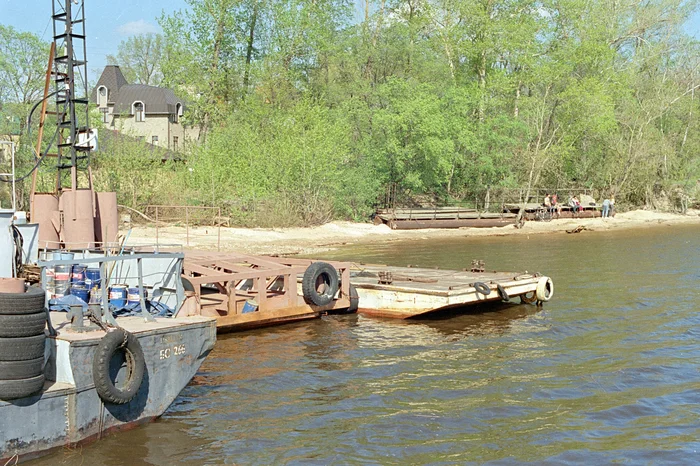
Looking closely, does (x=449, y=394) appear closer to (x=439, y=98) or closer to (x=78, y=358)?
(x=78, y=358)

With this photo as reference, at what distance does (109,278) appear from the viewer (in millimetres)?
11156

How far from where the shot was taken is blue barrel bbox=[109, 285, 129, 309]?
35.3 ft

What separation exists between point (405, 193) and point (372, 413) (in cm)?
4138

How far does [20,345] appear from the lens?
7.84 metres

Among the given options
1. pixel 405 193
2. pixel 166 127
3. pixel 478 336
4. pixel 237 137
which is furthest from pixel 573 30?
pixel 478 336

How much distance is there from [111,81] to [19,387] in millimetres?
72286

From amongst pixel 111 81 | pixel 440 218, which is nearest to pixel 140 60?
pixel 111 81

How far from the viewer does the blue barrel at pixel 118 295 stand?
10766 mm

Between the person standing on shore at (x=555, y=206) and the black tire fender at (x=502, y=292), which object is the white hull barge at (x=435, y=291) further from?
the person standing on shore at (x=555, y=206)

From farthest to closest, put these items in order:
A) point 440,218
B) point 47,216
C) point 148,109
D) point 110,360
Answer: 1. point 148,109
2. point 440,218
3. point 47,216
4. point 110,360

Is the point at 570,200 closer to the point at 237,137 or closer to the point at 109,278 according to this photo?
the point at 237,137

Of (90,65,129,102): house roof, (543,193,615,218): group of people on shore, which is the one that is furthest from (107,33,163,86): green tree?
(543,193,615,218): group of people on shore

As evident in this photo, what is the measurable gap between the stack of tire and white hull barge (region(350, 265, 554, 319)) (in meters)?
10.2

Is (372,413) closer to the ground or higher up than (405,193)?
closer to the ground
